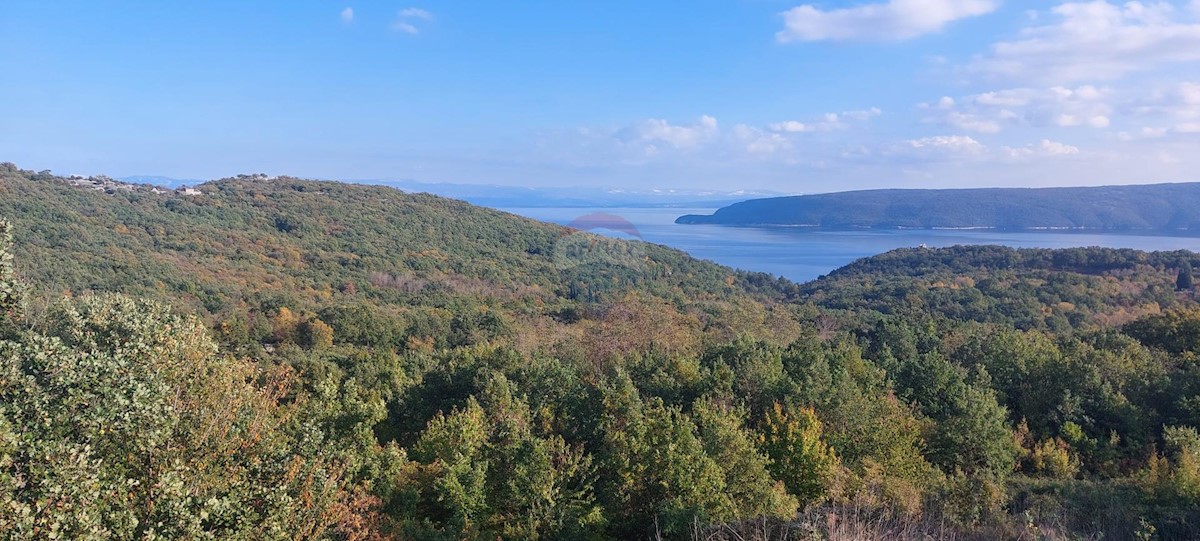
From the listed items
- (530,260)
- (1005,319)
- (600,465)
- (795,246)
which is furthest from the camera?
(795,246)

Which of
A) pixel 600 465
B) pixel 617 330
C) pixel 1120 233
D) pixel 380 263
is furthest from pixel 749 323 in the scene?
pixel 1120 233

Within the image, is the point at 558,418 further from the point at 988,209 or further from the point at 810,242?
the point at 988,209

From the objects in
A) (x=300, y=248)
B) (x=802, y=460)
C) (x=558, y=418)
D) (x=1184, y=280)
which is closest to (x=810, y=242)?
(x=1184, y=280)

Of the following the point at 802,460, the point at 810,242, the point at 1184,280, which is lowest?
the point at 802,460

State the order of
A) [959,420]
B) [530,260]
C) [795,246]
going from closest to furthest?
[959,420] < [530,260] < [795,246]

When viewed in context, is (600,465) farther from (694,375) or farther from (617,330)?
(617,330)

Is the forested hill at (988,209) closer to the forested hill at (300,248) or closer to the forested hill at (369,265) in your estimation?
the forested hill at (369,265)
